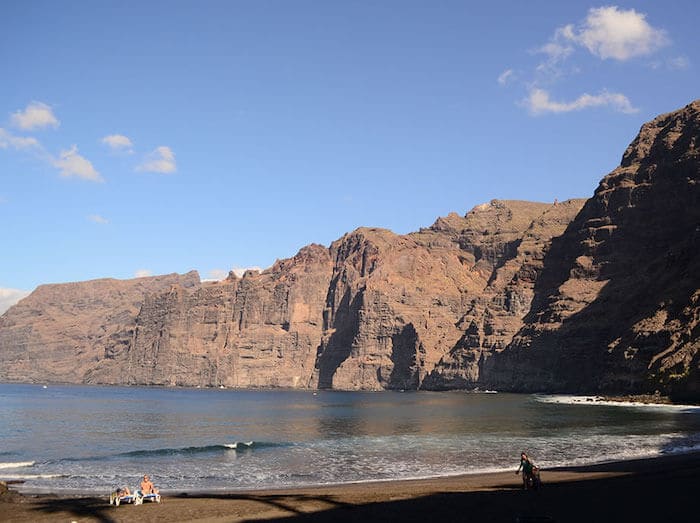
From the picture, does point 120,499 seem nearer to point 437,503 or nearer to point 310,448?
point 437,503

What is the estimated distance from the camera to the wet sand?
978 inches

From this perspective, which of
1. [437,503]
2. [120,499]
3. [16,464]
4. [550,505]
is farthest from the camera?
[16,464]

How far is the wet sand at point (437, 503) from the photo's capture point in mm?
24844

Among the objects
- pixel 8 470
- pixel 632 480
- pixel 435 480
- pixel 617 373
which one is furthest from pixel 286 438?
pixel 617 373

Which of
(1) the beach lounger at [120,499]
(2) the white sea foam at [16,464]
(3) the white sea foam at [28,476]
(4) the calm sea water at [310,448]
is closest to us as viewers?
(1) the beach lounger at [120,499]

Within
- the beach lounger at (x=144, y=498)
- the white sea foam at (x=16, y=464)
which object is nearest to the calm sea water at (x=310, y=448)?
the white sea foam at (x=16, y=464)

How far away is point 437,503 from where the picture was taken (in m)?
28.6

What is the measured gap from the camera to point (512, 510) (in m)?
26.0

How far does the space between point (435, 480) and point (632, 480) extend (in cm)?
1123

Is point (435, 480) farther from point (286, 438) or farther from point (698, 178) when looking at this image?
point (698, 178)

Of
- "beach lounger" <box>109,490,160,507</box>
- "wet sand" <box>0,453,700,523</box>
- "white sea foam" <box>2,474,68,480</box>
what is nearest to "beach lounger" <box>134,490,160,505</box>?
"beach lounger" <box>109,490,160,507</box>

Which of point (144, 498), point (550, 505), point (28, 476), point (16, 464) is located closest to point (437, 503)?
point (550, 505)

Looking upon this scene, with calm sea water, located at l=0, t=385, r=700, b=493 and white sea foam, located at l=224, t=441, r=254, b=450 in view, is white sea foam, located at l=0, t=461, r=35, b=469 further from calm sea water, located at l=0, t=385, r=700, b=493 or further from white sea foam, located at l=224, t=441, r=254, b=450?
white sea foam, located at l=224, t=441, r=254, b=450

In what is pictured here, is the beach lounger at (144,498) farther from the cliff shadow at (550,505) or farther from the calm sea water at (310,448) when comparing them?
the cliff shadow at (550,505)
